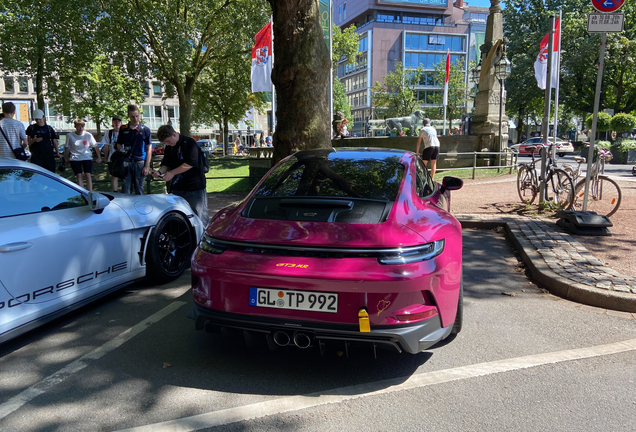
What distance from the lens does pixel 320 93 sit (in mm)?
7504

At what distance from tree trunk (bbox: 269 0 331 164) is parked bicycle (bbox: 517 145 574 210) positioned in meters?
4.18

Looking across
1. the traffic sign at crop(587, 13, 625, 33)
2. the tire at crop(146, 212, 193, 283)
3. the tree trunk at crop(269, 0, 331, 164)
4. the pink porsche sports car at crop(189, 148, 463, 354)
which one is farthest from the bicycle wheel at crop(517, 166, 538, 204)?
the tire at crop(146, 212, 193, 283)

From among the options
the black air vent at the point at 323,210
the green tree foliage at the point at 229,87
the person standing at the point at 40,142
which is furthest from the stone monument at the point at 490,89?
the black air vent at the point at 323,210

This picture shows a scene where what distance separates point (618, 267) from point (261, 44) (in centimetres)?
1103

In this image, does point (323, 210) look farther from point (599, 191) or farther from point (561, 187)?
point (599, 191)

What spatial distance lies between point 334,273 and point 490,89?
19784 millimetres

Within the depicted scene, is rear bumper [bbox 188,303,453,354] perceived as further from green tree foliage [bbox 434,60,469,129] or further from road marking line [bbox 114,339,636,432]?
green tree foliage [bbox 434,60,469,129]

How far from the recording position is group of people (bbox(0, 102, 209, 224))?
6246mm

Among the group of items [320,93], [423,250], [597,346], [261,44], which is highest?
[261,44]

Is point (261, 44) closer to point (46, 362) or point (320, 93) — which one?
point (320, 93)

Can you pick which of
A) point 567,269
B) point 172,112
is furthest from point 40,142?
point 172,112

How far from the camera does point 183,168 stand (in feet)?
20.2

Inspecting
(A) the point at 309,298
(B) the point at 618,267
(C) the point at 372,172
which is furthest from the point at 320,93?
(A) the point at 309,298

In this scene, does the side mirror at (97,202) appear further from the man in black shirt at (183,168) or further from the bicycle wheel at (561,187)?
the bicycle wheel at (561,187)
